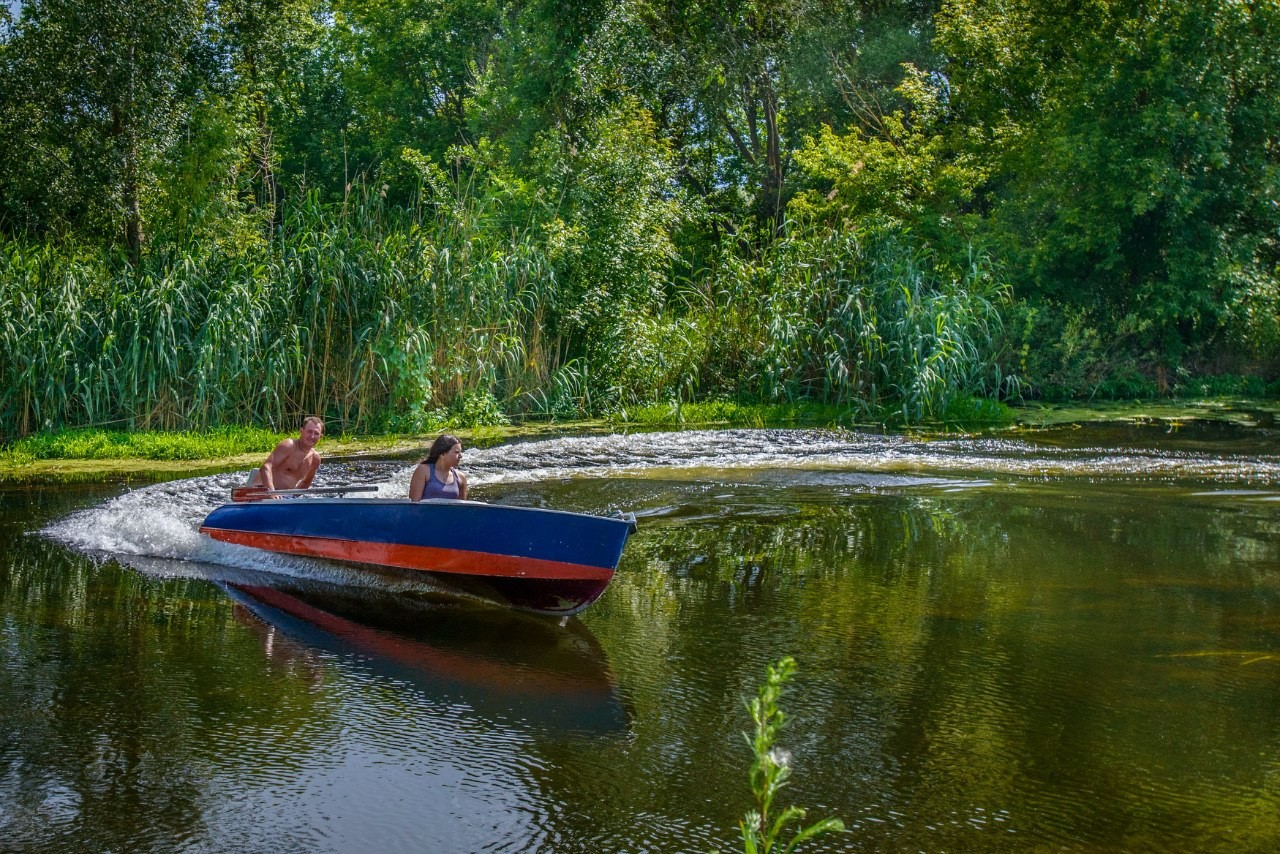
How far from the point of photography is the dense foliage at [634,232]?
52.0 ft

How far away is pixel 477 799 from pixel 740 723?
55.0 inches

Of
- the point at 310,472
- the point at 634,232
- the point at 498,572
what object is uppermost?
the point at 634,232

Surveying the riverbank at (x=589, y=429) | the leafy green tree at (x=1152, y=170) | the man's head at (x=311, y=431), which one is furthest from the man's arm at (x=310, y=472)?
the leafy green tree at (x=1152, y=170)

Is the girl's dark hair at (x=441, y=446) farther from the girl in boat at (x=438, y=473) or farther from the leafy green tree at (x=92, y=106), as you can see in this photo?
the leafy green tree at (x=92, y=106)

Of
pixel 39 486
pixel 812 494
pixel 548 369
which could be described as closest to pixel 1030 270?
pixel 548 369

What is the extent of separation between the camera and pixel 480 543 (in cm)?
791

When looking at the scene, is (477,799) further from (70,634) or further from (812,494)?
(812,494)

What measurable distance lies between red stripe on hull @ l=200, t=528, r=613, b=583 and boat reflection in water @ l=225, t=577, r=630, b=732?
1.00 feet

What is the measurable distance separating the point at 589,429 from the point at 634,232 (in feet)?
12.9

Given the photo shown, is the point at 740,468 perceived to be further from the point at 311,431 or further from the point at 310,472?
the point at 311,431

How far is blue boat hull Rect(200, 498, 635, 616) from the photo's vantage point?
7594 mm

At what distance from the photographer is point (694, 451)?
50.0 ft

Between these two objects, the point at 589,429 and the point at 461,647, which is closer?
the point at 461,647

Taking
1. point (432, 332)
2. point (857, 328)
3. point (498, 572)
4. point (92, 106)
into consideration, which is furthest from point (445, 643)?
point (92, 106)
